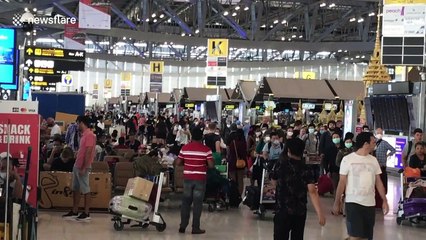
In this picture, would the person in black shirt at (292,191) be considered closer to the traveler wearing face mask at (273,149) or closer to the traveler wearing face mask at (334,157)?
the traveler wearing face mask at (273,149)

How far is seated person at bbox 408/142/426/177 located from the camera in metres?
12.9

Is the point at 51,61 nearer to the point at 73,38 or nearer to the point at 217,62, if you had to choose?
the point at 73,38

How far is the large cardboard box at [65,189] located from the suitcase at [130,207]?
1.73 meters

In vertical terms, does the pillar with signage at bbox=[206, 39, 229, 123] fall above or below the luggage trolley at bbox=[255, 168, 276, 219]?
above

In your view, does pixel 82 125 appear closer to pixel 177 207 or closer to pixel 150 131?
pixel 177 207

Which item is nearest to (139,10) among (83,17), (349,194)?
(83,17)

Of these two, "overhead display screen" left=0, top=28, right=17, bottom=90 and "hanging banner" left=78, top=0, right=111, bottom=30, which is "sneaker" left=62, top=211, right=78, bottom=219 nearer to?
"overhead display screen" left=0, top=28, right=17, bottom=90

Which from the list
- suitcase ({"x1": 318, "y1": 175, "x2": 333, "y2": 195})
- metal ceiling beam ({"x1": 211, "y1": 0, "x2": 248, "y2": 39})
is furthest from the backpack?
metal ceiling beam ({"x1": 211, "y1": 0, "x2": 248, "y2": 39})

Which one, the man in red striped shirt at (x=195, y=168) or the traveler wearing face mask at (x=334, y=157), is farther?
the traveler wearing face mask at (x=334, y=157)

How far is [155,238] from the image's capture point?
10.5 m

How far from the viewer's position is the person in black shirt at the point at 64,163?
42.7 ft

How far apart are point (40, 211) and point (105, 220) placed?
4.72 feet

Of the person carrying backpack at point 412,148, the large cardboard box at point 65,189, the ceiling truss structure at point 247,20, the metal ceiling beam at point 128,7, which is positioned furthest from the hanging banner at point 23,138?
the metal ceiling beam at point 128,7

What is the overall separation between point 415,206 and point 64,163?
637 cm
